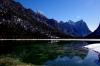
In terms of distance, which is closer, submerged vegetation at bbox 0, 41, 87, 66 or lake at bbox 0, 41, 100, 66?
lake at bbox 0, 41, 100, 66

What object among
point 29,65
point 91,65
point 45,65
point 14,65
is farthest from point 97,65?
point 14,65

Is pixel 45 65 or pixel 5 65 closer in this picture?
pixel 5 65

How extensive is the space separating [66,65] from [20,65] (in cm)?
824

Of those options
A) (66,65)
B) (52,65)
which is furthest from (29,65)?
(66,65)

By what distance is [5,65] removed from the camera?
33.9 meters

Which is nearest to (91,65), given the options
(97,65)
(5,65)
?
(97,65)

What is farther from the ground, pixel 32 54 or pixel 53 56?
pixel 32 54

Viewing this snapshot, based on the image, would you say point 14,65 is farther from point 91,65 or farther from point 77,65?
point 91,65

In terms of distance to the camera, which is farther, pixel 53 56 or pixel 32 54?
pixel 32 54

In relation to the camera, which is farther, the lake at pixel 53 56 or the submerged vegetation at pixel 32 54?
the submerged vegetation at pixel 32 54

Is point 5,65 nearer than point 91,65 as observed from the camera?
Yes

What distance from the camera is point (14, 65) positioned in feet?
114

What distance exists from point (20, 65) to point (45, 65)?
4535 millimetres

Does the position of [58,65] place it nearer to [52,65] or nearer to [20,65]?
[52,65]
